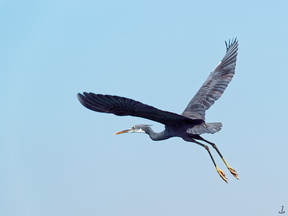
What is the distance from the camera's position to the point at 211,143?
2392 cm

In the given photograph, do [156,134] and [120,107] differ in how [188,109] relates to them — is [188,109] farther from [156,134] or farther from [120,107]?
[120,107]

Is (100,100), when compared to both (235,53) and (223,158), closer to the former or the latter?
(223,158)

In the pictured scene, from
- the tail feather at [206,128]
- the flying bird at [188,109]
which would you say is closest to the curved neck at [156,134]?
the flying bird at [188,109]

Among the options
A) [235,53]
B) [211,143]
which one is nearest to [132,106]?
[211,143]

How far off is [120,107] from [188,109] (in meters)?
4.20

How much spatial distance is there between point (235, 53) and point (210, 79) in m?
1.46

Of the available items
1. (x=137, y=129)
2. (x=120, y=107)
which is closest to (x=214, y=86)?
(x=137, y=129)

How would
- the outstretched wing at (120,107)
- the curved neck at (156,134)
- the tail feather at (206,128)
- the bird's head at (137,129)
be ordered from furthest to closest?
the bird's head at (137,129), the curved neck at (156,134), the tail feather at (206,128), the outstretched wing at (120,107)

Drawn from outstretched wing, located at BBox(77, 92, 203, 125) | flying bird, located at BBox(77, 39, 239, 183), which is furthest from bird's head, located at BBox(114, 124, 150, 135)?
outstretched wing, located at BBox(77, 92, 203, 125)

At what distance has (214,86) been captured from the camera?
24984 mm

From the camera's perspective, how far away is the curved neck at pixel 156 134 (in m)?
22.7

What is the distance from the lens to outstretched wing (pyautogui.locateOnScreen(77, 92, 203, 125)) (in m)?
19.6

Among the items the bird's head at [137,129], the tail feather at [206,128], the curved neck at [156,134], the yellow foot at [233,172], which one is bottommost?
the yellow foot at [233,172]

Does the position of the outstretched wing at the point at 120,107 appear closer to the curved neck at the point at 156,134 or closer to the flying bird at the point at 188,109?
the flying bird at the point at 188,109
